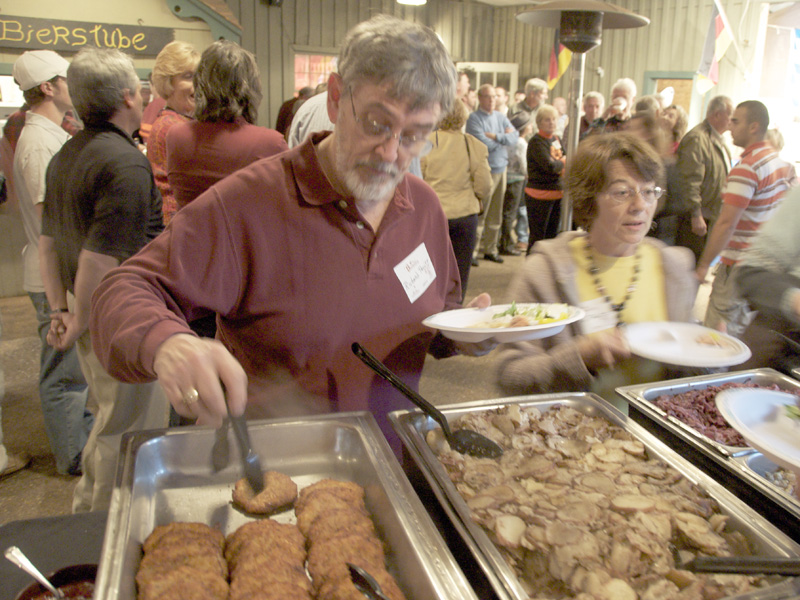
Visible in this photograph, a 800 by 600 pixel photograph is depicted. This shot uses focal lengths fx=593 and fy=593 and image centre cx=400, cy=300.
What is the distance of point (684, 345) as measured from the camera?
1.51 meters

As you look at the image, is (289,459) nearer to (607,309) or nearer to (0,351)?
(607,309)

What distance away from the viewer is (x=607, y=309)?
1801 millimetres

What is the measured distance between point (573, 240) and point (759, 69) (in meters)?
8.80

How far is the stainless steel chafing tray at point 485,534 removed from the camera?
0.81 metres

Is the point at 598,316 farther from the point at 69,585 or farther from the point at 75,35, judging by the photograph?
the point at 75,35

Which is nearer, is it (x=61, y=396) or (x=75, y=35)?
(x=61, y=396)

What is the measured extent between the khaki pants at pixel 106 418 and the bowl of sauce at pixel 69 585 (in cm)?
122

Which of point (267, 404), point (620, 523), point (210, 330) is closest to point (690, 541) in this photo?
point (620, 523)

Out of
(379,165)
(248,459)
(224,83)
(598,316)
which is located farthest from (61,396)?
(598,316)

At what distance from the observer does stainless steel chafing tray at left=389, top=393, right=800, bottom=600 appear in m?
0.81

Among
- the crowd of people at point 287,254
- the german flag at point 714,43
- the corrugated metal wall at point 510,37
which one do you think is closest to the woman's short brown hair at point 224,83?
the crowd of people at point 287,254

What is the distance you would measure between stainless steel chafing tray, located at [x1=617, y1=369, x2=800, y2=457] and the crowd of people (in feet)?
0.37

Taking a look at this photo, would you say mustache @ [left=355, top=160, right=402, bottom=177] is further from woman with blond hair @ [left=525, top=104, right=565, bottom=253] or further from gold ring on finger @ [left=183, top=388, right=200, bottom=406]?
woman with blond hair @ [left=525, top=104, right=565, bottom=253]

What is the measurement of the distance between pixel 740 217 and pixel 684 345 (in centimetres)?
240
